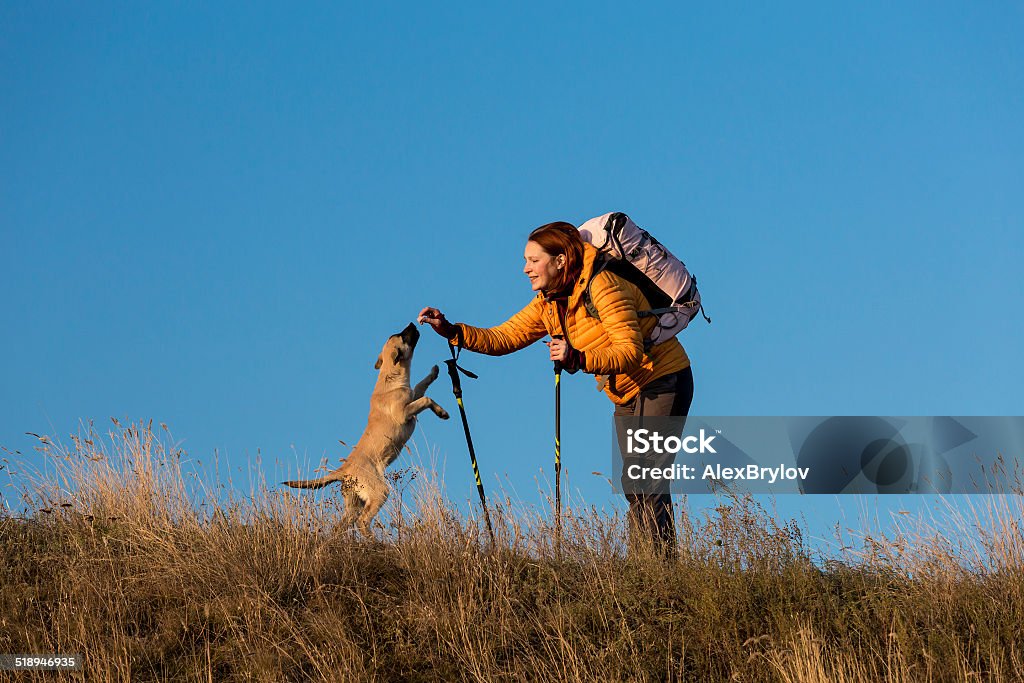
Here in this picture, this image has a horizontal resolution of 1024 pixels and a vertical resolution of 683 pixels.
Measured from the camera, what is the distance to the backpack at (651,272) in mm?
6883

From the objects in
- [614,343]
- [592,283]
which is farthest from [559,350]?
[592,283]

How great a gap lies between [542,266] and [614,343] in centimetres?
74

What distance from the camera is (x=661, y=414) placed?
22.6 feet

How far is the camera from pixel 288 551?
6.57 metres

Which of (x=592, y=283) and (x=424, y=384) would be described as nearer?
(x=592, y=283)

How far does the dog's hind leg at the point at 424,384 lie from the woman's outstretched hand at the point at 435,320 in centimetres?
237

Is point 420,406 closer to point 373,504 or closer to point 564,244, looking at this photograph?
point 373,504

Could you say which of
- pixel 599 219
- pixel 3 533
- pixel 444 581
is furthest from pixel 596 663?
pixel 3 533

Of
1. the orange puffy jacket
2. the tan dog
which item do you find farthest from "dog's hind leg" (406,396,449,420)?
the orange puffy jacket

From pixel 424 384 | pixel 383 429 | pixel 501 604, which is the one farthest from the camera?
pixel 424 384

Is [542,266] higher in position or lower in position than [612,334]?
higher

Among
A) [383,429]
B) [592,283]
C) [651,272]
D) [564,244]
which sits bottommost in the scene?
[383,429]

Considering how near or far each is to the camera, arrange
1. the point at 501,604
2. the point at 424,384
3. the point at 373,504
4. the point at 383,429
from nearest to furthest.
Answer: the point at 501,604, the point at 373,504, the point at 383,429, the point at 424,384

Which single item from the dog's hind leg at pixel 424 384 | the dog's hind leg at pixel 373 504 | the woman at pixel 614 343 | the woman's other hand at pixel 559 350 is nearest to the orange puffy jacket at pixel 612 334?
the woman at pixel 614 343
